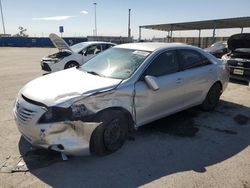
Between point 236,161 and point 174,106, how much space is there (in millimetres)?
1516

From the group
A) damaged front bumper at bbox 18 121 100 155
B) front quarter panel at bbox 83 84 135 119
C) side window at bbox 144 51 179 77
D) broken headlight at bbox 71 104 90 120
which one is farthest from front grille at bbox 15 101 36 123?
side window at bbox 144 51 179 77

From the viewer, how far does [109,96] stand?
148 inches

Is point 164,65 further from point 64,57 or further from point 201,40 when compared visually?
point 201,40

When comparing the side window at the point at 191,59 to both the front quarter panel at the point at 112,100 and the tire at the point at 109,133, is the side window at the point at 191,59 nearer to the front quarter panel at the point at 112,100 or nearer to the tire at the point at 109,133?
the front quarter panel at the point at 112,100

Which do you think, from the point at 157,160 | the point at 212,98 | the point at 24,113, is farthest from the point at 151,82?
the point at 212,98

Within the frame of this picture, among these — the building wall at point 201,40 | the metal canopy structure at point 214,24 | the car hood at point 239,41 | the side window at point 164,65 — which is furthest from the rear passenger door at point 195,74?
the building wall at point 201,40

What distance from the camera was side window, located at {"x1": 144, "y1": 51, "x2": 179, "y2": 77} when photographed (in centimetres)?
447

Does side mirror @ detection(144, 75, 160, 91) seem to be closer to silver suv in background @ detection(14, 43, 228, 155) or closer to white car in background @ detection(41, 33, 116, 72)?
silver suv in background @ detection(14, 43, 228, 155)

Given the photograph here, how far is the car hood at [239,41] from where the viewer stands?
990 cm

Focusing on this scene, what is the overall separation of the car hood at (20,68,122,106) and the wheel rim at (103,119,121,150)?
532 millimetres

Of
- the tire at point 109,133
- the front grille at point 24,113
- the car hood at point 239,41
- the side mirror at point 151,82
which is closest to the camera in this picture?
the front grille at point 24,113

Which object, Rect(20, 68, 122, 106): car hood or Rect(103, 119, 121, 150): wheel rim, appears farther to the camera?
Rect(103, 119, 121, 150): wheel rim

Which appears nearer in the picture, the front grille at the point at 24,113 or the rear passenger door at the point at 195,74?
the front grille at the point at 24,113

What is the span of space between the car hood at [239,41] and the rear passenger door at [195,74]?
16.1 ft
